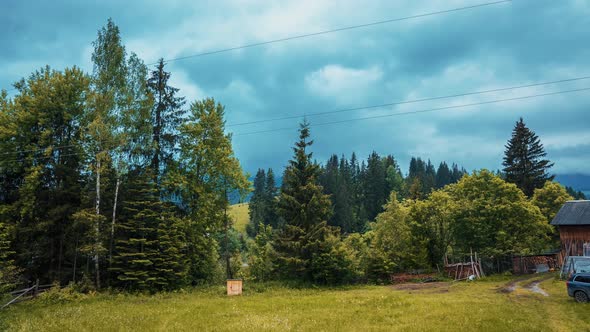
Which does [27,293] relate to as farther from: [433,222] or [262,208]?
[262,208]

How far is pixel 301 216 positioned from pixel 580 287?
23928 millimetres

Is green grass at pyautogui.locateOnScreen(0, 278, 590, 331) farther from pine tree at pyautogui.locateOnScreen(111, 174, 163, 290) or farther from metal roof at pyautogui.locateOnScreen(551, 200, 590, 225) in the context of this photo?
metal roof at pyautogui.locateOnScreen(551, 200, 590, 225)

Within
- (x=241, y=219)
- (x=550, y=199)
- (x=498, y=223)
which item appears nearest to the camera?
(x=498, y=223)

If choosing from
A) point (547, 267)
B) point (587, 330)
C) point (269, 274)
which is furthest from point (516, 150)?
point (587, 330)

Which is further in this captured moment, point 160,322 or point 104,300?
point 104,300

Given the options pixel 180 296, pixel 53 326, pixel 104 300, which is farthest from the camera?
pixel 180 296

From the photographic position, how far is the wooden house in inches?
1575

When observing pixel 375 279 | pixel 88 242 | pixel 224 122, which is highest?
pixel 224 122

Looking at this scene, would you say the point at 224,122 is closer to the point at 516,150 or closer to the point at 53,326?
the point at 53,326

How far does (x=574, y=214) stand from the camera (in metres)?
41.3

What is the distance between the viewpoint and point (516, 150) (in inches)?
2687

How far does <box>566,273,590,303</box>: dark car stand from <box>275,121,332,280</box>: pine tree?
2054 cm

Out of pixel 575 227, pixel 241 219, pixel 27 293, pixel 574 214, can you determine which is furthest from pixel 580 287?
pixel 241 219

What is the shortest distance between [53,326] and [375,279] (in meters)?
30.6
